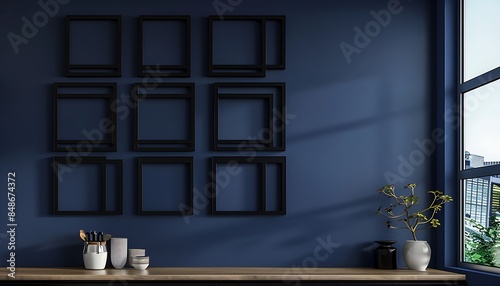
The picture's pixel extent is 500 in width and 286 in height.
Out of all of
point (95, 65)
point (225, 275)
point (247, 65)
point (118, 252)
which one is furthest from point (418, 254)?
point (95, 65)

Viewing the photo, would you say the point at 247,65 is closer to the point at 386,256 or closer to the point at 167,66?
the point at 167,66

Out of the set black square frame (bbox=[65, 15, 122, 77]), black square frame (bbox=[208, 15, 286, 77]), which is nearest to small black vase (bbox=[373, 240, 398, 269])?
black square frame (bbox=[208, 15, 286, 77])

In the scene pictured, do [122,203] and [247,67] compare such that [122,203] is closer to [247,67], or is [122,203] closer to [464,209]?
[247,67]

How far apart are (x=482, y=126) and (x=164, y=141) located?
2.20 m

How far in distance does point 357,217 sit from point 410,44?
53.3 inches

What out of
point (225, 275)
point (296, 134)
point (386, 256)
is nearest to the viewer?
point (225, 275)

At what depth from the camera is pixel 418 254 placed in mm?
4711

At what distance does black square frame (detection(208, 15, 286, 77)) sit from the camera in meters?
4.98

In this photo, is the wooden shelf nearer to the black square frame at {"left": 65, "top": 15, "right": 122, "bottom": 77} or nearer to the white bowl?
the white bowl

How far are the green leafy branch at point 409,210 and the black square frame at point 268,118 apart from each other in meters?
0.85

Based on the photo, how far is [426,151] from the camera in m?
5.07

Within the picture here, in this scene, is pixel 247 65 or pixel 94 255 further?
pixel 247 65

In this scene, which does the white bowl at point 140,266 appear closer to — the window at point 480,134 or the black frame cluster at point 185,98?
the black frame cluster at point 185,98

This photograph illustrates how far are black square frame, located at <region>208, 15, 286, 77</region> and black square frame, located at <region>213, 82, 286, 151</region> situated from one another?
82 millimetres
